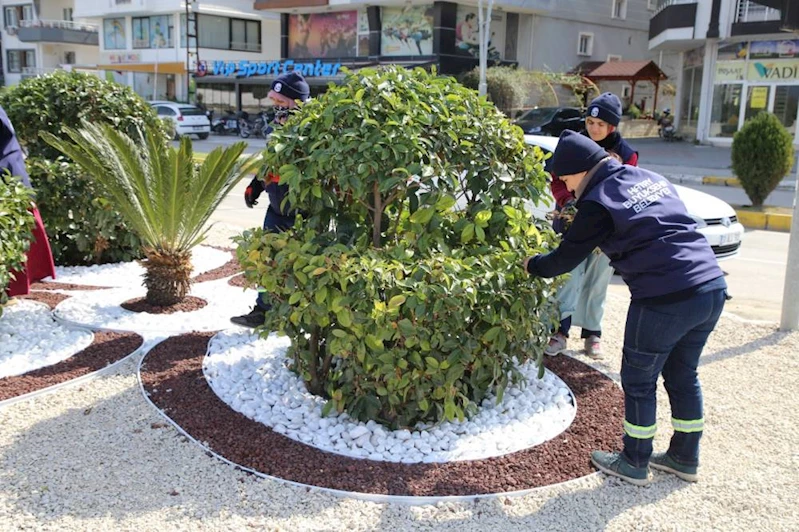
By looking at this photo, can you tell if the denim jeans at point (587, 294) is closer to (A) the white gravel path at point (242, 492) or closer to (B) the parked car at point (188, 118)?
(A) the white gravel path at point (242, 492)

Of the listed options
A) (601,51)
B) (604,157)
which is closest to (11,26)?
(601,51)

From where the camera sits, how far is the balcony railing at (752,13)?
2447 centimetres

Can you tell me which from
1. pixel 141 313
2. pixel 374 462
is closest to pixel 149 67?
pixel 141 313

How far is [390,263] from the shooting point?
3631 mm

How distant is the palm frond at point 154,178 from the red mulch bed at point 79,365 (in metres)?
0.90

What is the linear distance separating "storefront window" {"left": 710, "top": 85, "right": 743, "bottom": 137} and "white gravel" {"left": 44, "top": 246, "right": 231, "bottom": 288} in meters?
23.7

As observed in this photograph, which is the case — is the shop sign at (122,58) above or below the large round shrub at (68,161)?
above

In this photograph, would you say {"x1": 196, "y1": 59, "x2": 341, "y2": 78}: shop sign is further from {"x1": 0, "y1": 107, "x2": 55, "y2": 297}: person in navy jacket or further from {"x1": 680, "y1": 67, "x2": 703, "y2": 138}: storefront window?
{"x1": 0, "y1": 107, "x2": 55, "y2": 297}: person in navy jacket

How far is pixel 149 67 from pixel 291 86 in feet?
142

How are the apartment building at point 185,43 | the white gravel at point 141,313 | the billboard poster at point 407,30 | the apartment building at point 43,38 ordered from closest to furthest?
1. the white gravel at point 141,313
2. the billboard poster at point 407,30
3. the apartment building at point 185,43
4. the apartment building at point 43,38

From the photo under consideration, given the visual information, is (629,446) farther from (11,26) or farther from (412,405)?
(11,26)

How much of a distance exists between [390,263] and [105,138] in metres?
3.13

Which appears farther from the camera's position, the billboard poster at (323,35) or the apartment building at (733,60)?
→ the billboard poster at (323,35)

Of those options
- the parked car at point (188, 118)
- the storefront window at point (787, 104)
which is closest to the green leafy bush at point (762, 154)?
the storefront window at point (787, 104)
